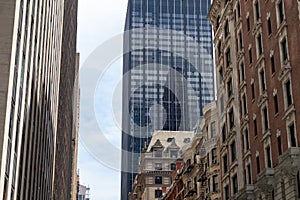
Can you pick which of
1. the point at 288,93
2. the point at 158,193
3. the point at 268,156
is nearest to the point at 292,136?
the point at 288,93

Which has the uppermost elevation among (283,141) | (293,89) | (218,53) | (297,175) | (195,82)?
(195,82)

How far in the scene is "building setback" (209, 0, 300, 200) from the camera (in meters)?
47.8

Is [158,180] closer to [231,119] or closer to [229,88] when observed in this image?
[229,88]

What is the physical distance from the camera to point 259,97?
56.2m

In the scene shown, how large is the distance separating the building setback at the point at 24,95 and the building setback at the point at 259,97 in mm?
20197

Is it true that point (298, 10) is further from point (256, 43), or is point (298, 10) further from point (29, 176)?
point (29, 176)

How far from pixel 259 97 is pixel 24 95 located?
2181cm

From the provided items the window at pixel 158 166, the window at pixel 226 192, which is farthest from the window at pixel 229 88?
the window at pixel 158 166

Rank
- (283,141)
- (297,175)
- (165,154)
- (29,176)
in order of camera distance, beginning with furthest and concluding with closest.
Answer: (165,154) → (29,176) → (283,141) → (297,175)

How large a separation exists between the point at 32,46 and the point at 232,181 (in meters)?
26.6

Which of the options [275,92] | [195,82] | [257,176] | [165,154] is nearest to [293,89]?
[275,92]

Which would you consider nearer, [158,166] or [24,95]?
[24,95]

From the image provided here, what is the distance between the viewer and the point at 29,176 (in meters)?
54.2

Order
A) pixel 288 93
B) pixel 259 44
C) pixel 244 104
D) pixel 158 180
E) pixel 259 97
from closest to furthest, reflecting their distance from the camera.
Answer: pixel 288 93, pixel 259 97, pixel 259 44, pixel 244 104, pixel 158 180
